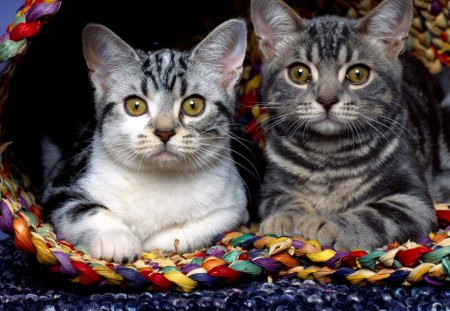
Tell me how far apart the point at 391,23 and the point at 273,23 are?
34 cm

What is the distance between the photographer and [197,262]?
1478mm

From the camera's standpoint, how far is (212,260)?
4.72ft

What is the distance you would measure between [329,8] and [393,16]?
696 mm

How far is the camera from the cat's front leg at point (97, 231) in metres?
1.50

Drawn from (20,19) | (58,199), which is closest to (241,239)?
(58,199)

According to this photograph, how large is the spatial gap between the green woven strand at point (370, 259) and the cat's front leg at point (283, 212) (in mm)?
265

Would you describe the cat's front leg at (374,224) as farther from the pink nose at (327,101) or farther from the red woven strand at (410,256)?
the pink nose at (327,101)

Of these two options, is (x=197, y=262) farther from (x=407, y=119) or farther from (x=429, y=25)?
(x=429, y=25)

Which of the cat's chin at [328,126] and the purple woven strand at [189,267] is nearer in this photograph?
the purple woven strand at [189,267]

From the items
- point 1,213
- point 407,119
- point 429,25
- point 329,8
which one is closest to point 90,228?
point 1,213

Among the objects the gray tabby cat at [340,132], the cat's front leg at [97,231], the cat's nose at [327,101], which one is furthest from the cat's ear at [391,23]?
the cat's front leg at [97,231]

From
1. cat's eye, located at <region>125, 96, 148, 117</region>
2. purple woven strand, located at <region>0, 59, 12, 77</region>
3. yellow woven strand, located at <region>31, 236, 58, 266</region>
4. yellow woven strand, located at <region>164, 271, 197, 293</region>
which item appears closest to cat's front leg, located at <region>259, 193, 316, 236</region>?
yellow woven strand, located at <region>164, 271, 197, 293</region>

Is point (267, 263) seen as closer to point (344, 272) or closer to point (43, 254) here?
point (344, 272)

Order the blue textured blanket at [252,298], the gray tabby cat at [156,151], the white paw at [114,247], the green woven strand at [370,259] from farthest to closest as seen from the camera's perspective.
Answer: the gray tabby cat at [156,151] < the white paw at [114,247] < the green woven strand at [370,259] < the blue textured blanket at [252,298]
